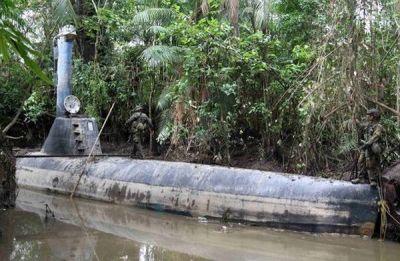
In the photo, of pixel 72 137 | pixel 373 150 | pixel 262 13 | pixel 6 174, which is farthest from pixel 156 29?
pixel 373 150

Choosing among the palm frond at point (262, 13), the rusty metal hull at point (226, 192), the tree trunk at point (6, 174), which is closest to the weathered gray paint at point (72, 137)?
the rusty metal hull at point (226, 192)

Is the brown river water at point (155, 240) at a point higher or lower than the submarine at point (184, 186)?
lower

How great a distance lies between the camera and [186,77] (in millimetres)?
12000

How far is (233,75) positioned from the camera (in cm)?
1174

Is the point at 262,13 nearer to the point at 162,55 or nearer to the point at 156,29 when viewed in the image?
the point at 162,55

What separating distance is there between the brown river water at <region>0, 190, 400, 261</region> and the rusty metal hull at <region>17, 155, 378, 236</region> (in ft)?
0.75

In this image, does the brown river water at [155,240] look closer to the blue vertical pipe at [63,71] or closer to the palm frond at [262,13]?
the blue vertical pipe at [63,71]

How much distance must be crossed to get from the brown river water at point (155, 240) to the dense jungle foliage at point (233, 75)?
2283 millimetres

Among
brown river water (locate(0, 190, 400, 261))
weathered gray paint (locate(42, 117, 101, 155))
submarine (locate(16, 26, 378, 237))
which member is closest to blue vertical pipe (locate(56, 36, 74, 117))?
submarine (locate(16, 26, 378, 237))

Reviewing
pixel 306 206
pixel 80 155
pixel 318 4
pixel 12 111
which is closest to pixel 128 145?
pixel 80 155

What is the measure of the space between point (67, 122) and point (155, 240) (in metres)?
6.29

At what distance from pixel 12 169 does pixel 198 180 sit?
348cm

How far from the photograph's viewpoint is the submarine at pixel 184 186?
27.1ft

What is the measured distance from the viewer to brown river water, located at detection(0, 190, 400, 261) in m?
7.09
